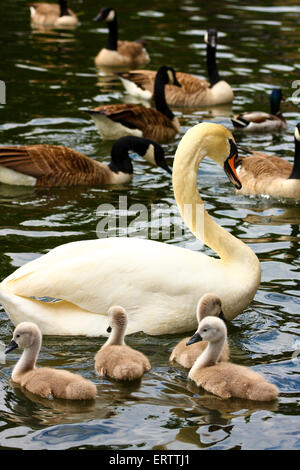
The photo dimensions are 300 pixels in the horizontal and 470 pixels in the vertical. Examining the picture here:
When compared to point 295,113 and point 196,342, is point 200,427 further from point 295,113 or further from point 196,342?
point 295,113

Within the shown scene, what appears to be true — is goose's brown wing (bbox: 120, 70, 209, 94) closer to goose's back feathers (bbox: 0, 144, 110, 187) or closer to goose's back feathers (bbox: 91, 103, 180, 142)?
goose's back feathers (bbox: 91, 103, 180, 142)

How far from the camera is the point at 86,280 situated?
23.8ft

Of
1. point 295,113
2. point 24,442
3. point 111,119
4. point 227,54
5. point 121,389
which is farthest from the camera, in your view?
point 227,54

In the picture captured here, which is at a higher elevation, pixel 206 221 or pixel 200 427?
pixel 206 221

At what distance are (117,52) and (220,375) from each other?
13.7m

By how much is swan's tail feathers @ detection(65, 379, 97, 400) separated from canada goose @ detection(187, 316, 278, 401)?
777 mm

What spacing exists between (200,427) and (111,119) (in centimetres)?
841

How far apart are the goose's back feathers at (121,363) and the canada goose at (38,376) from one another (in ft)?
0.97

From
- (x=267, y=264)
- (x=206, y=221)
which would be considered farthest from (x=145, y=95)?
(x=206, y=221)

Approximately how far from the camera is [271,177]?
1186 centimetres

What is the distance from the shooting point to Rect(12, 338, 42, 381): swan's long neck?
6660 mm

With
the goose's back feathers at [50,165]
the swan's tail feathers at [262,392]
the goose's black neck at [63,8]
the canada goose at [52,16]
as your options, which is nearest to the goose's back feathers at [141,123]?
the goose's back feathers at [50,165]

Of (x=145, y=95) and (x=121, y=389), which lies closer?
(x=121, y=389)

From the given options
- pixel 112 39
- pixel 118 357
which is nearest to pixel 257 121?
pixel 112 39
